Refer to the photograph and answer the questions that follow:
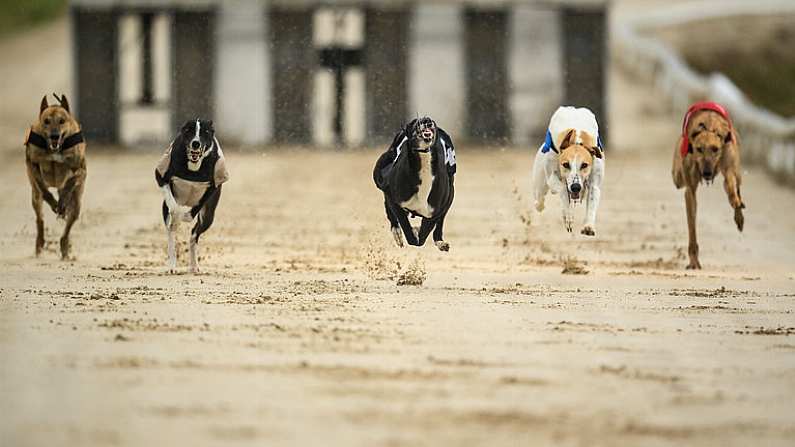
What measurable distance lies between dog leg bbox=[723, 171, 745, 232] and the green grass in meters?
34.4

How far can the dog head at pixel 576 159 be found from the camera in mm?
10633

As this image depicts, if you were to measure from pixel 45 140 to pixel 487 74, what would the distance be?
14.2m

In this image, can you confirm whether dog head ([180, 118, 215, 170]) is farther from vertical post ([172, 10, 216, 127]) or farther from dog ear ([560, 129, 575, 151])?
vertical post ([172, 10, 216, 127])

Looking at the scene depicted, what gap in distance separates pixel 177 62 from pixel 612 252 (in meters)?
13.4

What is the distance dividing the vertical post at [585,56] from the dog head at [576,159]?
15.5 meters

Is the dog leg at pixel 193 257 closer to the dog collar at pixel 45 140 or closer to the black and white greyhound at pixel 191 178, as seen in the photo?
the black and white greyhound at pixel 191 178

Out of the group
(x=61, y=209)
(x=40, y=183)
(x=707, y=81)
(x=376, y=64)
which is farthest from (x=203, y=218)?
(x=707, y=81)

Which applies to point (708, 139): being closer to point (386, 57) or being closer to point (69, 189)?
point (69, 189)

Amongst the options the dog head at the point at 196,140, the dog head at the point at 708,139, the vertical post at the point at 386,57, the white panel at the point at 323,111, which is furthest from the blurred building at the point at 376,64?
the dog head at the point at 196,140

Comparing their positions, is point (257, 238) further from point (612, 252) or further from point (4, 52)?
point (4, 52)

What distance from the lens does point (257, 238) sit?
15.0 meters

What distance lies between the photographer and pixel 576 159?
10648 millimetres

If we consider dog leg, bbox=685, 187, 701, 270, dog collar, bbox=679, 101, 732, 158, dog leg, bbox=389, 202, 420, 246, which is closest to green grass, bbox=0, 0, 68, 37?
dog leg, bbox=685, 187, 701, 270

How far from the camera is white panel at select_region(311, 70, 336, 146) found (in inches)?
1029
